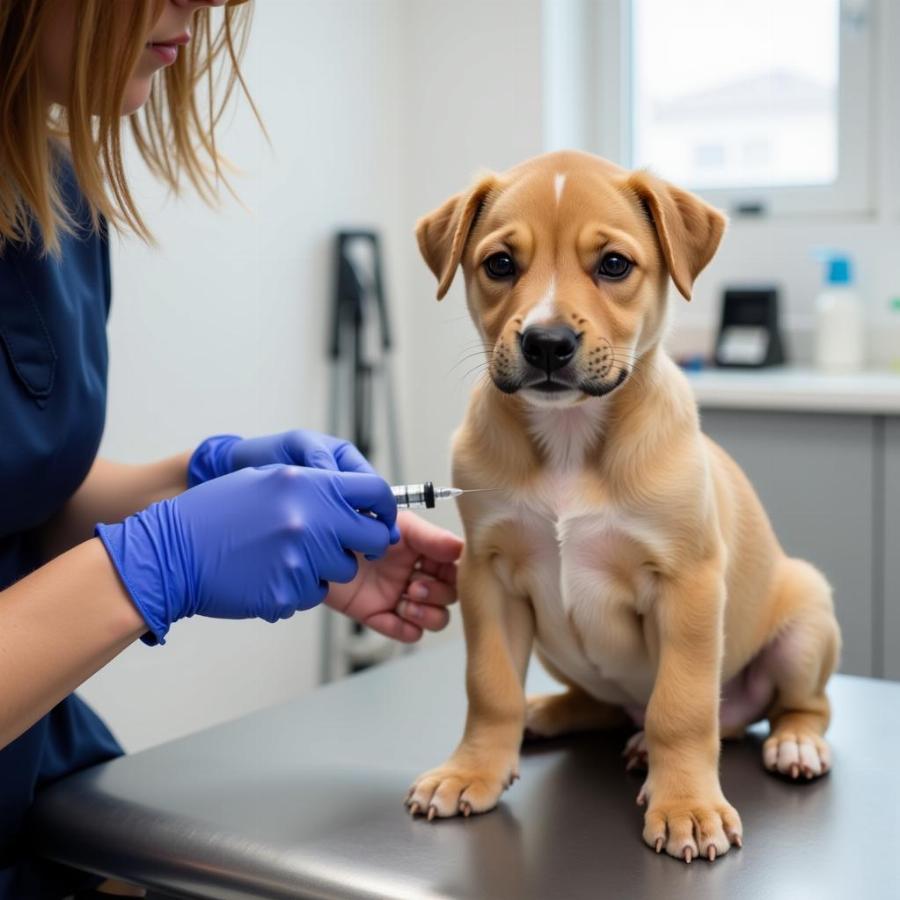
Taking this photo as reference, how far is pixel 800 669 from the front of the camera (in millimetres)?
1155

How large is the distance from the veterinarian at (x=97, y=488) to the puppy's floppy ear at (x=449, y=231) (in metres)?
0.21

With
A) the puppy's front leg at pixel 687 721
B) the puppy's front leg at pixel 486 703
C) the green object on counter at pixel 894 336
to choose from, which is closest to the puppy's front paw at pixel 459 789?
the puppy's front leg at pixel 486 703

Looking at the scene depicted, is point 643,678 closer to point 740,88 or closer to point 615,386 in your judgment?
point 615,386

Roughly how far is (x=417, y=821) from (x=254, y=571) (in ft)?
0.83

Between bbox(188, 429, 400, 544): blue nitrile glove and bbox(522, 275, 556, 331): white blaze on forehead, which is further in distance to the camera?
bbox(188, 429, 400, 544): blue nitrile glove

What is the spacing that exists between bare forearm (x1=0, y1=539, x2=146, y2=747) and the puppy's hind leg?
61 centimetres

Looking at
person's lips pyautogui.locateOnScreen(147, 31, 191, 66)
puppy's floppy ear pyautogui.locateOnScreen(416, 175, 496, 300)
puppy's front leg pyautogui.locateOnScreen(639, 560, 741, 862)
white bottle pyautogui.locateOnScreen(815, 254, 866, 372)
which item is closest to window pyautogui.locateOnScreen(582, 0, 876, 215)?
white bottle pyautogui.locateOnScreen(815, 254, 866, 372)

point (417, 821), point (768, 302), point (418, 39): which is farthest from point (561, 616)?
point (418, 39)

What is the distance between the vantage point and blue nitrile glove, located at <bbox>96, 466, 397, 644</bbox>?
0.96 m

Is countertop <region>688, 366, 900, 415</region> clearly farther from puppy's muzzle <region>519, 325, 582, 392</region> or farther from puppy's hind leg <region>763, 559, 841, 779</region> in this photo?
puppy's muzzle <region>519, 325, 582, 392</region>

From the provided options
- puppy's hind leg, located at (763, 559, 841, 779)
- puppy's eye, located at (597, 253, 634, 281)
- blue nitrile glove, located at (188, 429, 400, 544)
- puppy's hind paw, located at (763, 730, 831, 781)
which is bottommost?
puppy's hind paw, located at (763, 730, 831, 781)

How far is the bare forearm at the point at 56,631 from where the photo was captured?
90cm

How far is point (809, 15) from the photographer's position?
8.58 feet

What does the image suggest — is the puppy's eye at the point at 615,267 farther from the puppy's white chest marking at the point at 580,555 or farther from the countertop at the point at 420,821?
the countertop at the point at 420,821
